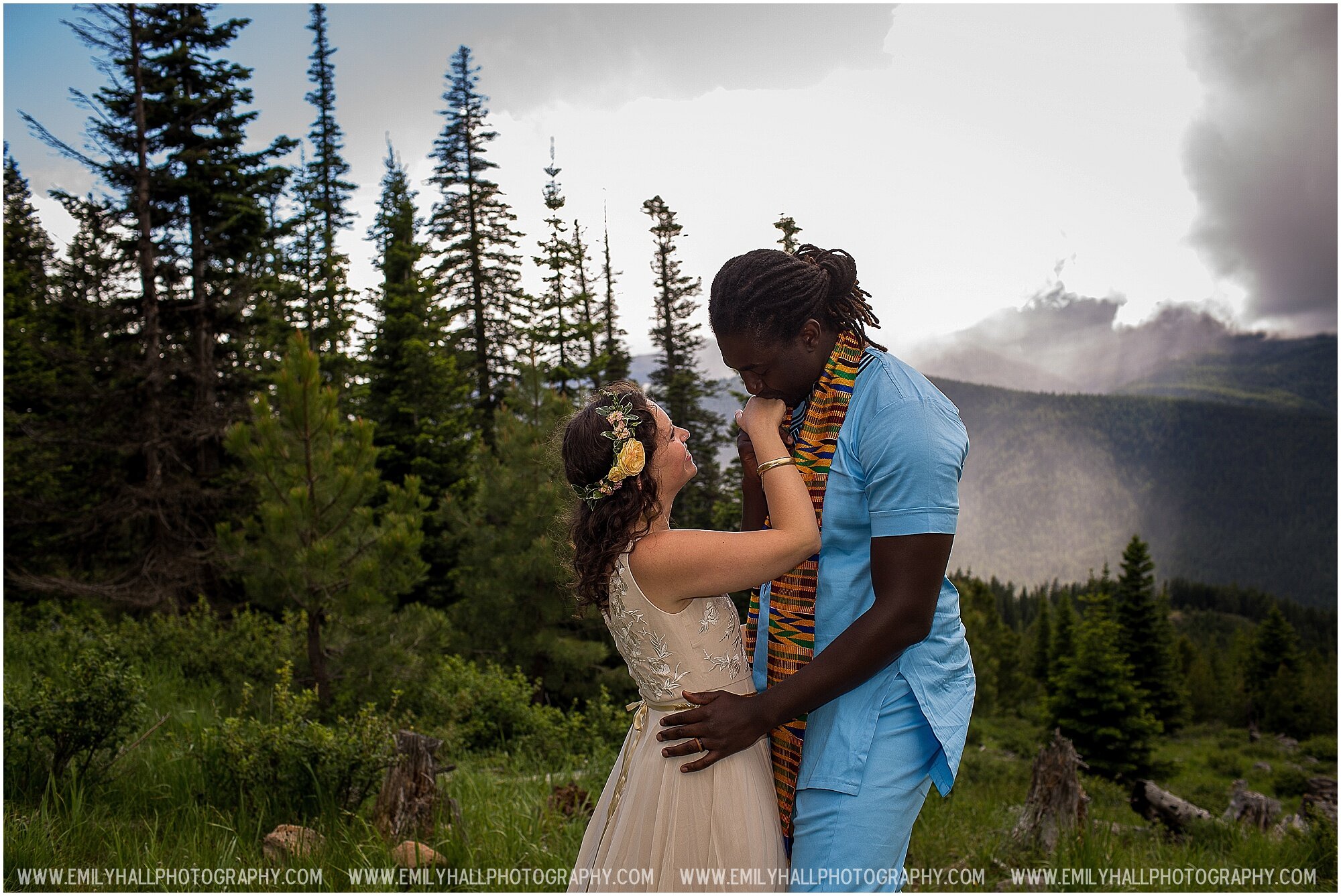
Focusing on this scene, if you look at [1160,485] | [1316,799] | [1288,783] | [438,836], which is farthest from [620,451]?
[1160,485]

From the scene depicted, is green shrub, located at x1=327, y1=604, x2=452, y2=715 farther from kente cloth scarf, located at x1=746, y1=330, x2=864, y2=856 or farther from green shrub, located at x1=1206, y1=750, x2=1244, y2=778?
green shrub, located at x1=1206, y1=750, x2=1244, y2=778

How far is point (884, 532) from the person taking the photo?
182 cm

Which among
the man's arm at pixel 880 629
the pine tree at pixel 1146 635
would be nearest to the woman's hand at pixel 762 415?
the man's arm at pixel 880 629

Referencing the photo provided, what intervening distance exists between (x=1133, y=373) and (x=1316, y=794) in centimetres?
11208

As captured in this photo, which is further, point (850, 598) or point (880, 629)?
point (850, 598)

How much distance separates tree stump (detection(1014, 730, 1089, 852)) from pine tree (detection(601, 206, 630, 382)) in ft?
51.4

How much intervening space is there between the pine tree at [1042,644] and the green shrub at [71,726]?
→ 156ft

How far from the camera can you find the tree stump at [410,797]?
4.57 metres

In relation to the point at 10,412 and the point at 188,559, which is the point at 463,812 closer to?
the point at 188,559

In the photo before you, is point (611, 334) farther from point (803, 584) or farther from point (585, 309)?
point (803, 584)

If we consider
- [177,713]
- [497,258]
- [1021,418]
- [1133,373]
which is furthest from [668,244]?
[1133,373]

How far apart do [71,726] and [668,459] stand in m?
4.53

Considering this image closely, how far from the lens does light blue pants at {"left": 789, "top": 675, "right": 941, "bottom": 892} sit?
1.88 m

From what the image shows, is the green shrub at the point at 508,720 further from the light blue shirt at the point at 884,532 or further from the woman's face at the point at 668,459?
the light blue shirt at the point at 884,532
